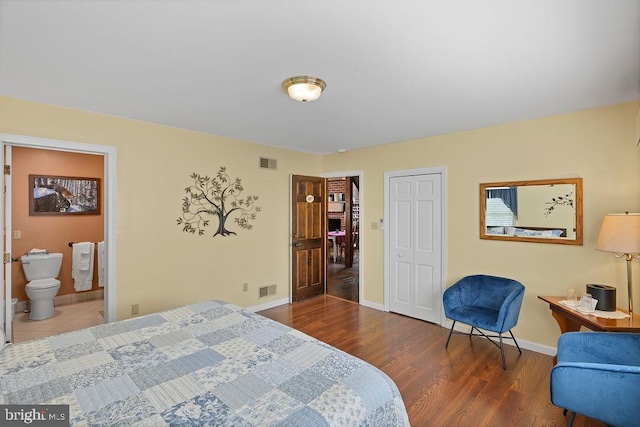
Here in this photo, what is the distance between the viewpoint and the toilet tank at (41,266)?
3.91 m

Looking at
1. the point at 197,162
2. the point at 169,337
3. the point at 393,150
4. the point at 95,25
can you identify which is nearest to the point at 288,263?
the point at 197,162

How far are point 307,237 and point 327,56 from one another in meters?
3.37

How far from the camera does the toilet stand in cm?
372

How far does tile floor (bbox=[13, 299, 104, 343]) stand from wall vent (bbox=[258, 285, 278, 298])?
1968 millimetres

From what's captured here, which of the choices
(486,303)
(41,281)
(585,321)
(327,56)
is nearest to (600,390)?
(585,321)

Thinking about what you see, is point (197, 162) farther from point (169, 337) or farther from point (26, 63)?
point (169, 337)

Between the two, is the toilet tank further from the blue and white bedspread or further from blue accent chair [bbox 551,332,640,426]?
blue accent chair [bbox 551,332,640,426]

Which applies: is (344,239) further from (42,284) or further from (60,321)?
(42,284)

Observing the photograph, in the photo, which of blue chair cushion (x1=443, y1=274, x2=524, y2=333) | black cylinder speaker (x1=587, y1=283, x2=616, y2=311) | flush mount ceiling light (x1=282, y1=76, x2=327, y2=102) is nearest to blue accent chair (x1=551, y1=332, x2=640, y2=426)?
black cylinder speaker (x1=587, y1=283, x2=616, y2=311)

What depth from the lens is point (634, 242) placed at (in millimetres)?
2207

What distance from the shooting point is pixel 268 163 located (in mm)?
4402

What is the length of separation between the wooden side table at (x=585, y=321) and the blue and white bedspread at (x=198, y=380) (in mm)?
1840

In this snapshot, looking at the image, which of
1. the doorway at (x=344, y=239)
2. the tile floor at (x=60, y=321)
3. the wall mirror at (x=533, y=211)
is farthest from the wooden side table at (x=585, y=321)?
the tile floor at (x=60, y=321)

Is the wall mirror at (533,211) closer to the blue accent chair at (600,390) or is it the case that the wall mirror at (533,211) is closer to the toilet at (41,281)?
the blue accent chair at (600,390)
